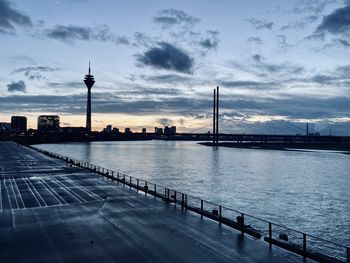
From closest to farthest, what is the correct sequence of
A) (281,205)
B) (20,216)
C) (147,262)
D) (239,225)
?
(147,262) → (239,225) → (20,216) → (281,205)

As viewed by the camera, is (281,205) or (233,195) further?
(233,195)

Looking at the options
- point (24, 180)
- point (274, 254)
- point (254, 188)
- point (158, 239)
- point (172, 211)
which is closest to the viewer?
point (274, 254)

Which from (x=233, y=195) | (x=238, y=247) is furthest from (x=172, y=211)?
(x=233, y=195)

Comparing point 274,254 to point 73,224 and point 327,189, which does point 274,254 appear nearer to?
point 73,224

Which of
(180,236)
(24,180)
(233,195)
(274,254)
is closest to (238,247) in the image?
(274,254)

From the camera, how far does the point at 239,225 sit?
23.5m

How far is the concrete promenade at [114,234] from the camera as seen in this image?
59.6ft

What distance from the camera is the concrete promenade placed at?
18156 mm

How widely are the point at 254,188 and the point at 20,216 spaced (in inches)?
1619

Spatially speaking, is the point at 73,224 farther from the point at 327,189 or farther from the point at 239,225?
the point at 327,189

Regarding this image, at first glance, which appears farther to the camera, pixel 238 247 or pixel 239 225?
pixel 239 225

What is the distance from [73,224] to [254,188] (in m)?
40.7

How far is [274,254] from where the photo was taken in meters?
18.7

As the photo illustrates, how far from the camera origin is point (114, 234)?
2200 centimetres
